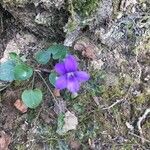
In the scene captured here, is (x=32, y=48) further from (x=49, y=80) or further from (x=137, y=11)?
(x=137, y=11)


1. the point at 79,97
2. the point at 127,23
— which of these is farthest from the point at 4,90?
the point at 127,23

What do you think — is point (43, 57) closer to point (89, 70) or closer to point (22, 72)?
point (22, 72)

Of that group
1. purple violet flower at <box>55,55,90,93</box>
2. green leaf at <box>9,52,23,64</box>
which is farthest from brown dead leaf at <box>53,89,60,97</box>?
green leaf at <box>9,52,23,64</box>

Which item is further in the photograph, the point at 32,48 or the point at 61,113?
the point at 32,48

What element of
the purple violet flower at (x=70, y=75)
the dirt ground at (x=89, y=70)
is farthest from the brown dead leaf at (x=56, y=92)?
the purple violet flower at (x=70, y=75)

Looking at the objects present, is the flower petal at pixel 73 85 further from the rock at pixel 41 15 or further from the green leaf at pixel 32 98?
the rock at pixel 41 15

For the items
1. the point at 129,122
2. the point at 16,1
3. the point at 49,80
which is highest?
the point at 16,1
